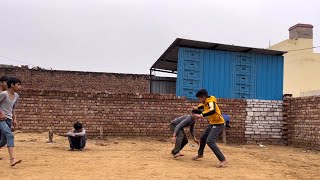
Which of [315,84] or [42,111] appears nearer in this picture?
[42,111]

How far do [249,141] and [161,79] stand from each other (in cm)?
615

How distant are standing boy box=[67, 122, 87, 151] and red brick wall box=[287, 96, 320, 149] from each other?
7026mm

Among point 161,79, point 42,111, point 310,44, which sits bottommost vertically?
point 42,111

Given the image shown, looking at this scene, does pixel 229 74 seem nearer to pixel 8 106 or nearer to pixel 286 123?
pixel 286 123

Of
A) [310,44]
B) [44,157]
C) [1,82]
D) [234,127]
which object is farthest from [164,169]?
[310,44]

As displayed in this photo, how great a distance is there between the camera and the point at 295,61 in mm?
23125

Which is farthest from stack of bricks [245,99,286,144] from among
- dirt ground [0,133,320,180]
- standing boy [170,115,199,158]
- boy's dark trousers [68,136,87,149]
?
boy's dark trousers [68,136,87,149]

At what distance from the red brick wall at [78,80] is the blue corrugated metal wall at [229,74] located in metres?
10.0

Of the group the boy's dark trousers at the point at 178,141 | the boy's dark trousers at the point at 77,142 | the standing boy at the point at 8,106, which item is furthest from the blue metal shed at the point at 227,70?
the standing boy at the point at 8,106

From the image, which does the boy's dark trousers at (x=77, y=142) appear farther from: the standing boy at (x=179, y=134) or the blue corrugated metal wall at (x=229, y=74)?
the blue corrugated metal wall at (x=229, y=74)

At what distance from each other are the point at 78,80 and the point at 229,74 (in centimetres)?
1174

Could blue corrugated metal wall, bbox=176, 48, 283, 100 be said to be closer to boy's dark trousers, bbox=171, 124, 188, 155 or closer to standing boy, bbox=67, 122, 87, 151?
standing boy, bbox=67, 122, 87, 151

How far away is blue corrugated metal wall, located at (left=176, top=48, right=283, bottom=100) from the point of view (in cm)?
1348

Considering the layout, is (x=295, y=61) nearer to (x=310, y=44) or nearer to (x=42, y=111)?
(x=310, y=44)
